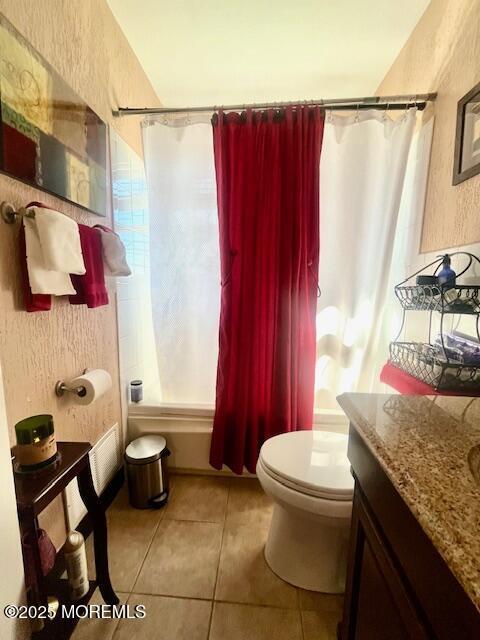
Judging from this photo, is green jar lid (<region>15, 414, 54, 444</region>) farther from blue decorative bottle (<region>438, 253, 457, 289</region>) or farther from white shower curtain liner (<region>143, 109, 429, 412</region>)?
blue decorative bottle (<region>438, 253, 457, 289</region>)

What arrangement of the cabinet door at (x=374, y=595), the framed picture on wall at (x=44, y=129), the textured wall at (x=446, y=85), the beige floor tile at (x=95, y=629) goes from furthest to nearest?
the textured wall at (x=446, y=85)
the beige floor tile at (x=95, y=629)
the framed picture on wall at (x=44, y=129)
the cabinet door at (x=374, y=595)

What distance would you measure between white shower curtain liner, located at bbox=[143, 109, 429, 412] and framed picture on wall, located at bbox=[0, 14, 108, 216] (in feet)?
1.15

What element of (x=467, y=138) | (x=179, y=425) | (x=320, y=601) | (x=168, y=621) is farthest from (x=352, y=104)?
(x=168, y=621)

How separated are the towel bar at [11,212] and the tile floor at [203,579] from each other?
1.34m

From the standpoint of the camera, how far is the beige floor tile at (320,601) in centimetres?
104

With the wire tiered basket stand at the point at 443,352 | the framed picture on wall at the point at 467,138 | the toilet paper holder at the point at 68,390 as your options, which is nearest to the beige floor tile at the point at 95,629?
the toilet paper holder at the point at 68,390

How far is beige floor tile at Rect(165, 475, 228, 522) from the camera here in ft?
4.70

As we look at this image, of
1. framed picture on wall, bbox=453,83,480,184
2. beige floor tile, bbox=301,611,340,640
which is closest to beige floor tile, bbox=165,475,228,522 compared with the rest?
beige floor tile, bbox=301,611,340,640

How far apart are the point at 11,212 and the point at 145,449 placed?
1204mm

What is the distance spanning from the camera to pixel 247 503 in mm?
1521

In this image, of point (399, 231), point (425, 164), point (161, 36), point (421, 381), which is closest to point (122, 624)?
point (421, 381)

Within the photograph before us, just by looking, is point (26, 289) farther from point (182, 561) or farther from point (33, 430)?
point (182, 561)

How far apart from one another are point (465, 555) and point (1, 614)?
83 cm

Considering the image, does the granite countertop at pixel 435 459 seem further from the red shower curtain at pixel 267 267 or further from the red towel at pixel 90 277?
the red towel at pixel 90 277
